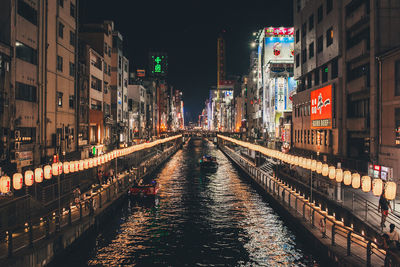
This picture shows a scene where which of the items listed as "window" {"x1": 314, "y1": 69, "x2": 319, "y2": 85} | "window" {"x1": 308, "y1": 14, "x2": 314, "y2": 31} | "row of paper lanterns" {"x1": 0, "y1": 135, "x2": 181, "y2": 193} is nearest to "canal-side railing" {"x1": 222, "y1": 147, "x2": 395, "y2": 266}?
"row of paper lanterns" {"x1": 0, "y1": 135, "x2": 181, "y2": 193}

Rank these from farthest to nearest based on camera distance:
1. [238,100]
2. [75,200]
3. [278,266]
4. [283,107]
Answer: [238,100]
[283,107]
[75,200]
[278,266]

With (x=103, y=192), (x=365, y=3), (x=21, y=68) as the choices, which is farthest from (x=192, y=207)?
(x=365, y=3)

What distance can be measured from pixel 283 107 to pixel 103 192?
71.8m

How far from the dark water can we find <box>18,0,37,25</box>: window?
2260 centimetres

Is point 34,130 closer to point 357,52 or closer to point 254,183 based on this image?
point 254,183

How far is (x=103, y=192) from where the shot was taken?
3319 centimetres

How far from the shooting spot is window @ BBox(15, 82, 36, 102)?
33.8 metres

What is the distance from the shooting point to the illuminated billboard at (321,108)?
47844 millimetres

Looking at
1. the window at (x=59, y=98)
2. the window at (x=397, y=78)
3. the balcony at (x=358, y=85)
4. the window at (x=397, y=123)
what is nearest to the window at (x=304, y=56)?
the balcony at (x=358, y=85)

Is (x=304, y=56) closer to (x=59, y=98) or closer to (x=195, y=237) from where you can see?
(x=59, y=98)

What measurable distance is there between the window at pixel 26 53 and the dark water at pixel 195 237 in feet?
61.8

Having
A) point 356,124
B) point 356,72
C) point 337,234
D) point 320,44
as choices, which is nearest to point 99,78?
point 320,44

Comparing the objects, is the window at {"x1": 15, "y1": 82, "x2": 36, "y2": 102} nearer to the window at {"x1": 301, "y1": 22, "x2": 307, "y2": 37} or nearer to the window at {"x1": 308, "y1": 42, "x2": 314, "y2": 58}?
the window at {"x1": 308, "y1": 42, "x2": 314, "y2": 58}

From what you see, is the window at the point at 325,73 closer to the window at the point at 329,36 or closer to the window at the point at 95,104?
the window at the point at 329,36
